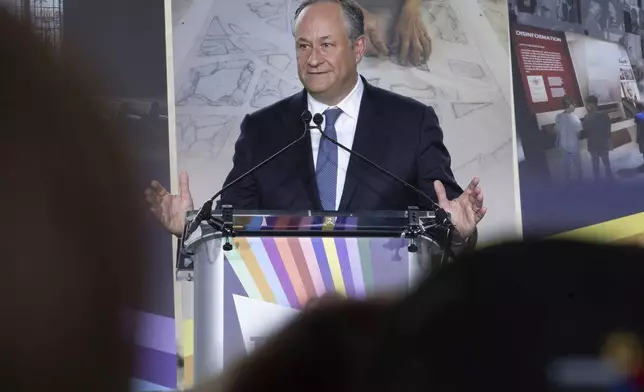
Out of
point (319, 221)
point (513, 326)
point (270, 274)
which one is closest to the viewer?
point (513, 326)

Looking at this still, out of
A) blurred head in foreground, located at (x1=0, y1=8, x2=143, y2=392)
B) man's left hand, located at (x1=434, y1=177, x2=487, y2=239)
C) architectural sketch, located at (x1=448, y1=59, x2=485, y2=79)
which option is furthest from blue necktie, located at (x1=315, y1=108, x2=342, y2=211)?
blurred head in foreground, located at (x1=0, y1=8, x2=143, y2=392)

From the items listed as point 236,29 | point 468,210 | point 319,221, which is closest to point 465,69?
point 236,29

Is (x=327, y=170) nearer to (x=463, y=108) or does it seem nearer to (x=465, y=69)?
(x=463, y=108)

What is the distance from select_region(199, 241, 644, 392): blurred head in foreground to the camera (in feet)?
1.31

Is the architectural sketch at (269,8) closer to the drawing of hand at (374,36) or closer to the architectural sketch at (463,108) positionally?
the drawing of hand at (374,36)

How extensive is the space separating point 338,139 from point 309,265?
1.32 meters

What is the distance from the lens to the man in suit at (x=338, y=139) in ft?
10.7

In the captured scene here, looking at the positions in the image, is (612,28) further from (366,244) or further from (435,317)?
(435,317)

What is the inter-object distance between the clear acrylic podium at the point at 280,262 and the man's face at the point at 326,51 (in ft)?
4.54

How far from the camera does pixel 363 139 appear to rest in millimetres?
3418

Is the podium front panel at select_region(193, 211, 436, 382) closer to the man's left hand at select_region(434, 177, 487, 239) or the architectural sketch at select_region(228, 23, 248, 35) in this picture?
the man's left hand at select_region(434, 177, 487, 239)

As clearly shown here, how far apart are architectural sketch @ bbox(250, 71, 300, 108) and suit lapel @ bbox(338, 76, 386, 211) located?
28 cm

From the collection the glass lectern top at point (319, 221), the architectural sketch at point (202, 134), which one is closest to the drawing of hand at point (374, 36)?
the architectural sketch at point (202, 134)

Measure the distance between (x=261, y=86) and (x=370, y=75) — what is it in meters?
0.44
